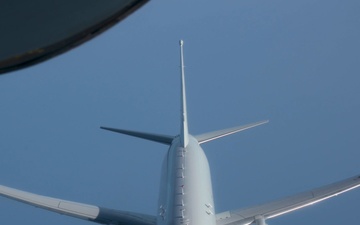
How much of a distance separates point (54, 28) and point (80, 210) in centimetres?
2579

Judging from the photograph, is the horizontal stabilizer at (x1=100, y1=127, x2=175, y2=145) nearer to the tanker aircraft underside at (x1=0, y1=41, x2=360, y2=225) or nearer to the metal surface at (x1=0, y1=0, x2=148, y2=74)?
the tanker aircraft underside at (x1=0, y1=41, x2=360, y2=225)

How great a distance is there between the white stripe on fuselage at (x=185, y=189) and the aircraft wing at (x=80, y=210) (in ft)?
6.84

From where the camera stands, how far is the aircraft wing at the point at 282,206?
26.0 metres

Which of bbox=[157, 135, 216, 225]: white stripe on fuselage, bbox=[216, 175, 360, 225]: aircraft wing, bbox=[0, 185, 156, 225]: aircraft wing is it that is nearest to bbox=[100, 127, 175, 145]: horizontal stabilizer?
bbox=[157, 135, 216, 225]: white stripe on fuselage

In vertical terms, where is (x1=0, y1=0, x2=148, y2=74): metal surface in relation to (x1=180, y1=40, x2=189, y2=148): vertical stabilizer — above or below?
below

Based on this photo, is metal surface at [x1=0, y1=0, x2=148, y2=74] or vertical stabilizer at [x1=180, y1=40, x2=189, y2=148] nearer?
metal surface at [x1=0, y1=0, x2=148, y2=74]

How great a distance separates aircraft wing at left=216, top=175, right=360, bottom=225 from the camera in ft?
85.5

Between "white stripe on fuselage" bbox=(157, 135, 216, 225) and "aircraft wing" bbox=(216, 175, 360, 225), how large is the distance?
7.29ft

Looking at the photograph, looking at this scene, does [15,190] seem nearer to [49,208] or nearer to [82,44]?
[49,208]

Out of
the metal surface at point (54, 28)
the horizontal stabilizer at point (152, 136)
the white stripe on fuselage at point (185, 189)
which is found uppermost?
the horizontal stabilizer at point (152, 136)

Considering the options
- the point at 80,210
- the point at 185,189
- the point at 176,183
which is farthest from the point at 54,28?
the point at 80,210

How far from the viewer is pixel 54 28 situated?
1.63 m

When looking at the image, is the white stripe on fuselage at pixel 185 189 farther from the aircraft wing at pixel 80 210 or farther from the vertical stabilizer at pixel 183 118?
the aircraft wing at pixel 80 210

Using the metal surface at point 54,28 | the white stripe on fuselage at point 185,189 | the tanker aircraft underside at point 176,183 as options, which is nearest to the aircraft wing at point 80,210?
the tanker aircraft underside at point 176,183
